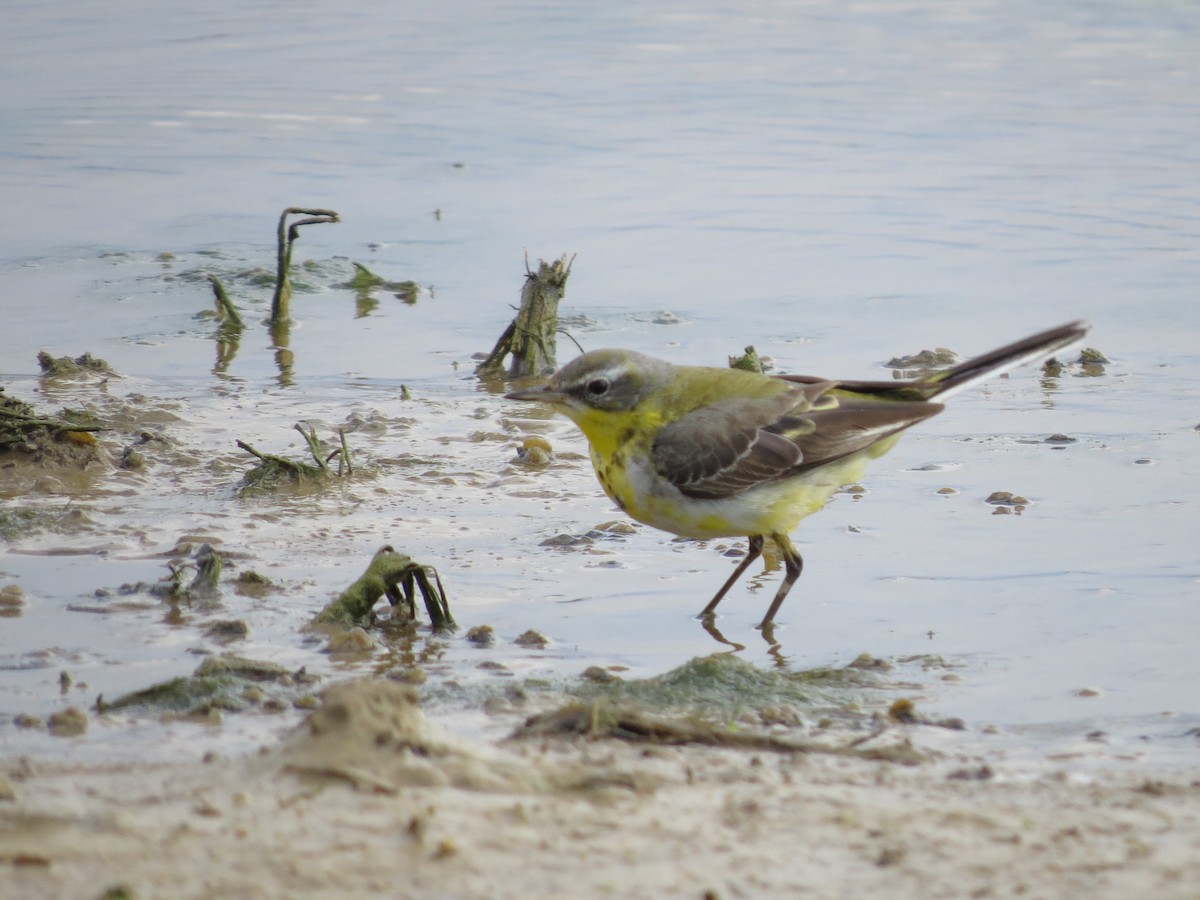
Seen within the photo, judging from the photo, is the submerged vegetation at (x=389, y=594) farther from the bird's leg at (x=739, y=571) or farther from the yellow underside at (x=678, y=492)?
the bird's leg at (x=739, y=571)

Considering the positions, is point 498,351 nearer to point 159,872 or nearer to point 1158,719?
point 1158,719

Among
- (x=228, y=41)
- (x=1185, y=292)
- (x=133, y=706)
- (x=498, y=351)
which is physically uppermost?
(x=228, y=41)

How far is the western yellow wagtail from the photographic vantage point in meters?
7.55

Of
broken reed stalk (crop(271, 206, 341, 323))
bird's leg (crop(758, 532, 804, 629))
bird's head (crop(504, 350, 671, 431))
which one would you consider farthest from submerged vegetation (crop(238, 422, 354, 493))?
broken reed stalk (crop(271, 206, 341, 323))

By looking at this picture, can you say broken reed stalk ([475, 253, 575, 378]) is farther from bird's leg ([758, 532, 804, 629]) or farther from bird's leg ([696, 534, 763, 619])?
bird's leg ([758, 532, 804, 629])

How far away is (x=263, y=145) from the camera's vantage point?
59.5 feet

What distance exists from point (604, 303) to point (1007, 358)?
5.41m

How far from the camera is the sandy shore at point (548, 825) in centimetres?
428

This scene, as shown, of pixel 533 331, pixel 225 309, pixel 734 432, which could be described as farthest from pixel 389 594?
pixel 225 309

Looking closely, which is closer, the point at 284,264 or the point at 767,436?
the point at 767,436

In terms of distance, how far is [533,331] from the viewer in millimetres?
→ 11188

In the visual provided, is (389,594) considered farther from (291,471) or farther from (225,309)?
(225,309)

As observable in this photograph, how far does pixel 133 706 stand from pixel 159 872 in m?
1.73

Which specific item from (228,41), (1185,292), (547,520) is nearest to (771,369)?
(547,520)
